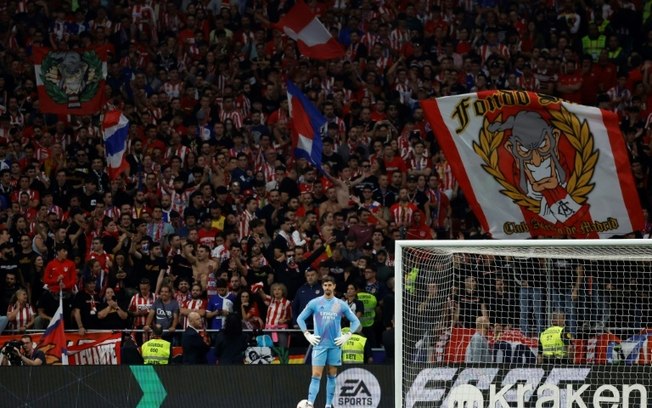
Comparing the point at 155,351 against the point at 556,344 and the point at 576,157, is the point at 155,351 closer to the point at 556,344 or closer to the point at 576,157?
the point at 556,344

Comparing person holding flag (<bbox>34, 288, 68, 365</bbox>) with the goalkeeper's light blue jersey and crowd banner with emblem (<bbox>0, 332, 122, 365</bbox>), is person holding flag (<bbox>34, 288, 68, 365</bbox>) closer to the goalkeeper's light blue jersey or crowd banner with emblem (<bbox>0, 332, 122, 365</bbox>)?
crowd banner with emblem (<bbox>0, 332, 122, 365</bbox>)

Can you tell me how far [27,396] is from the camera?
64.9 feet

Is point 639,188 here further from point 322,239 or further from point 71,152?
point 71,152


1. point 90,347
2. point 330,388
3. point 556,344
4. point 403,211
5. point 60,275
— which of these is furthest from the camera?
point 403,211

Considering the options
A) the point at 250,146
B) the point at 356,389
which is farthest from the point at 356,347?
the point at 250,146

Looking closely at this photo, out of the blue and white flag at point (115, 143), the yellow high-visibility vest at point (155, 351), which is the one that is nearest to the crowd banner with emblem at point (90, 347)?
the yellow high-visibility vest at point (155, 351)

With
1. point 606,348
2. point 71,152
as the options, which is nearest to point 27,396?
point 71,152

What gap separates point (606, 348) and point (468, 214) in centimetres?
620

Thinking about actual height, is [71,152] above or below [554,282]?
above

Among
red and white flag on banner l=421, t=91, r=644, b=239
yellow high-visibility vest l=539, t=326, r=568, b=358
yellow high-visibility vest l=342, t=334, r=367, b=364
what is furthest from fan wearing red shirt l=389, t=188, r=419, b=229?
yellow high-visibility vest l=539, t=326, r=568, b=358

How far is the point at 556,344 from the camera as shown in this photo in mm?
17438

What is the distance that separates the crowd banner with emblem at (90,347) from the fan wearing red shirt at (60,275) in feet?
3.14

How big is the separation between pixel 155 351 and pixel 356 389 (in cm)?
298

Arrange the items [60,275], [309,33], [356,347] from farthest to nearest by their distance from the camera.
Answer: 1. [309,33]
2. [60,275]
3. [356,347]
